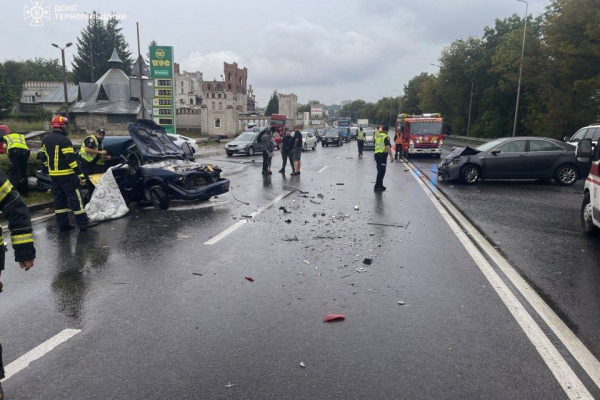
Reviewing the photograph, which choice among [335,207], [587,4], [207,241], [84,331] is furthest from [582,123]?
[84,331]

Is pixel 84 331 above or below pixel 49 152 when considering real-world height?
Answer: below

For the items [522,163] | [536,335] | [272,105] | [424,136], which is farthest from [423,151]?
[272,105]

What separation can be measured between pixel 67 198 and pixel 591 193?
9.01 metres

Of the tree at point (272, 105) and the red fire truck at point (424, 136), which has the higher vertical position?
the tree at point (272, 105)

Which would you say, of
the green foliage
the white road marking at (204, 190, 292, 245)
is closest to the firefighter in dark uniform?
the white road marking at (204, 190, 292, 245)

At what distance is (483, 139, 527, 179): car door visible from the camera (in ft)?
49.7

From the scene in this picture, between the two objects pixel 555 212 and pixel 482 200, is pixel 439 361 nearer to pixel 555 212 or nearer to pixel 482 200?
pixel 555 212

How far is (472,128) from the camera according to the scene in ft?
220

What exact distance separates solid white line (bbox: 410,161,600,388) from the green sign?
99.0ft

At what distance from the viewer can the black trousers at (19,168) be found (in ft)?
35.8

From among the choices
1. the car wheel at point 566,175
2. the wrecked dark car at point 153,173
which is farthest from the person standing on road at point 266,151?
the car wheel at point 566,175

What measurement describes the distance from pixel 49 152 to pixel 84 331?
4.89 metres

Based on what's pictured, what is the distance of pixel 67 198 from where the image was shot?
8.48 metres

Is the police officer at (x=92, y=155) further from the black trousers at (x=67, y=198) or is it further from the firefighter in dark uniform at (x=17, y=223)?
the firefighter in dark uniform at (x=17, y=223)
